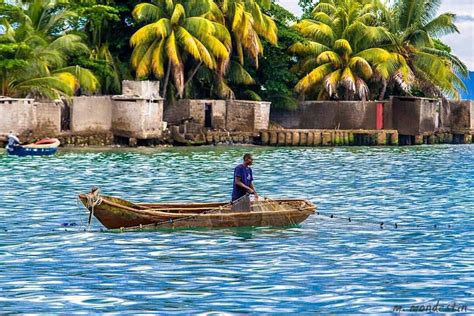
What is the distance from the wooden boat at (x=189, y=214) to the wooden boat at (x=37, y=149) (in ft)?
74.2

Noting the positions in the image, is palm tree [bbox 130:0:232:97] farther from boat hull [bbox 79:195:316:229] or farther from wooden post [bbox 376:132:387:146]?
boat hull [bbox 79:195:316:229]

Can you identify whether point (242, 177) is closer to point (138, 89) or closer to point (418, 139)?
point (138, 89)

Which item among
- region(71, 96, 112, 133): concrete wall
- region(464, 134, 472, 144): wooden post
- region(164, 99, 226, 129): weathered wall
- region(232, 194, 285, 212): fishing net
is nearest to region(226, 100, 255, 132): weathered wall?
region(164, 99, 226, 129): weathered wall

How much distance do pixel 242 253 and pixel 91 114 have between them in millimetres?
33576

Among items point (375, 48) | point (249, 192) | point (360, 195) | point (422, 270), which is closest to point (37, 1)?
point (375, 48)

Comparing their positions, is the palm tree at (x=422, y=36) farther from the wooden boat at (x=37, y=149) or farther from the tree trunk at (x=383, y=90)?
the wooden boat at (x=37, y=149)

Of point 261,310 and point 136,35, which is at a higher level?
point 136,35

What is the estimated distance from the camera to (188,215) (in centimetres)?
2266

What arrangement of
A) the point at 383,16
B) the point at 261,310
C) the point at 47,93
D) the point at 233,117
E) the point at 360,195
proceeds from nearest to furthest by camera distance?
1. the point at 261,310
2. the point at 360,195
3. the point at 47,93
4. the point at 233,117
5. the point at 383,16

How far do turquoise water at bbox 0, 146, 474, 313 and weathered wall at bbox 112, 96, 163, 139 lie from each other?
50.5 ft

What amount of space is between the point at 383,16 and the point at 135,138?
1835cm

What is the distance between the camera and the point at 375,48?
61188 millimetres

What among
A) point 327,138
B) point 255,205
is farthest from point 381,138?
point 255,205

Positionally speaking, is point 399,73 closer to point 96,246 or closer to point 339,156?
point 339,156
